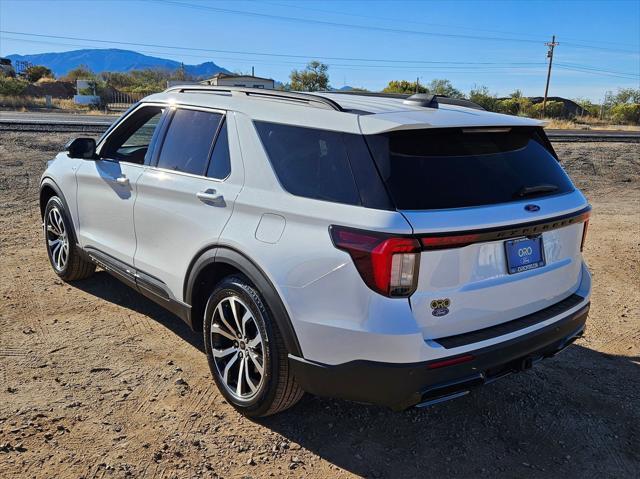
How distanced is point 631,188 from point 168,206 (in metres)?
12.1

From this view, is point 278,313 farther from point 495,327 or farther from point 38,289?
point 38,289

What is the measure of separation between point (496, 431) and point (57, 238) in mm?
4461

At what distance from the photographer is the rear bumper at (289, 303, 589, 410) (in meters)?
2.56

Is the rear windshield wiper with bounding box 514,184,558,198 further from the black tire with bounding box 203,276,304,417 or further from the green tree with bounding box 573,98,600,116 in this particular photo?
the green tree with bounding box 573,98,600,116

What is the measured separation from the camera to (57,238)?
5574 mm

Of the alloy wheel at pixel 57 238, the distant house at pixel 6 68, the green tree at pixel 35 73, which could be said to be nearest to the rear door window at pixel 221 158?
the alloy wheel at pixel 57 238

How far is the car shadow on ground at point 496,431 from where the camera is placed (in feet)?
9.73

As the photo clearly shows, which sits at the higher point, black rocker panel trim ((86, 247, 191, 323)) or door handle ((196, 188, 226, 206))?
door handle ((196, 188, 226, 206))

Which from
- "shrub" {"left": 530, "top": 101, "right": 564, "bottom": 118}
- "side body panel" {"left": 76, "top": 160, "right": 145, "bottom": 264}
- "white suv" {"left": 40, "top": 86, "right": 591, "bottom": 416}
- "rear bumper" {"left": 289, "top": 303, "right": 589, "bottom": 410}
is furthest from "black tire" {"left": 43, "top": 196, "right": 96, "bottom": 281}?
"shrub" {"left": 530, "top": 101, "right": 564, "bottom": 118}

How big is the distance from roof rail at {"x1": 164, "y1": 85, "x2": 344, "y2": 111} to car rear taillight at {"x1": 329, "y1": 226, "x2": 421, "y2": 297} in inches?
31.3

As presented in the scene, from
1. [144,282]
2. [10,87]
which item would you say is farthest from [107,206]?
[10,87]

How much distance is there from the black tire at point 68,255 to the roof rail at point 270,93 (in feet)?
5.79

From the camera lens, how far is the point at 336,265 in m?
2.59

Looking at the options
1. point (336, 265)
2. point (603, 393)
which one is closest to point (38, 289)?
point (336, 265)
